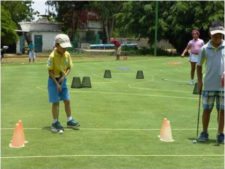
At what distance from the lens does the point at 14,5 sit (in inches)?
3000

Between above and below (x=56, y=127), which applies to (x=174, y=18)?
above

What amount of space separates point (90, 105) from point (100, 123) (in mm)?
2793

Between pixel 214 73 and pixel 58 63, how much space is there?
2861 mm

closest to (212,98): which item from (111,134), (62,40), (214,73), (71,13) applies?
(214,73)

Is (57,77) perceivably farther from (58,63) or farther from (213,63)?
(213,63)

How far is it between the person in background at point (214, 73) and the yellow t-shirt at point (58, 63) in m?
2.51

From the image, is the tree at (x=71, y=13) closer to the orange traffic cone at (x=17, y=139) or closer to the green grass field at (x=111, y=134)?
the green grass field at (x=111, y=134)

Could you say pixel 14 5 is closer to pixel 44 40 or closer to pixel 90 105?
pixel 44 40

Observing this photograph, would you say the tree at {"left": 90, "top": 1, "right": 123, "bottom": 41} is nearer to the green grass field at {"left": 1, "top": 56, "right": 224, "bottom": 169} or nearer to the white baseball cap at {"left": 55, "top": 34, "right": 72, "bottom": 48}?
the green grass field at {"left": 1, "top": 56, "right": 224, "bottom": 169}

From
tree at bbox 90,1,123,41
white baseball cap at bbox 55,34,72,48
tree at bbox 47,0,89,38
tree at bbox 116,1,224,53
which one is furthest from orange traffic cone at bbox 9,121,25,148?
tree at bbox 47,0,89,38

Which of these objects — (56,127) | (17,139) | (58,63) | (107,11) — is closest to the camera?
(17,139)

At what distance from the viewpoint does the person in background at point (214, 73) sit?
7.79 metres

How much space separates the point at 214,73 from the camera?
7.92 metres

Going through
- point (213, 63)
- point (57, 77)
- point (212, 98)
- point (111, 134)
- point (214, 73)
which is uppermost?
point (213, 63)
